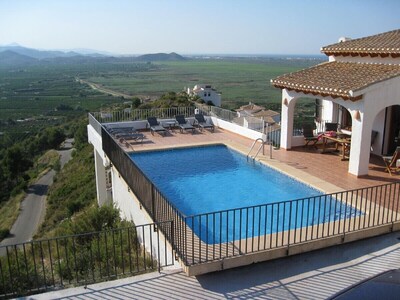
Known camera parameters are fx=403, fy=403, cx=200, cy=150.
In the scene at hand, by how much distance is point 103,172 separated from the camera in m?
19.1

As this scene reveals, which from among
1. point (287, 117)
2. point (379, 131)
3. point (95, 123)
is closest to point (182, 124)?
point (95, 123)

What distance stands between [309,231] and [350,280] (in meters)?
1.45

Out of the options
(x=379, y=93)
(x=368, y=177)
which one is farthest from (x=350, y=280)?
(x=379, y=93)

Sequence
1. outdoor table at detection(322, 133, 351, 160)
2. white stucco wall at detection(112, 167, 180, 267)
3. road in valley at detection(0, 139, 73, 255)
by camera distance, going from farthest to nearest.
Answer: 1. road in valley at detection(0, 139, 73, 255)
2. outdoor table at detection(322, 133, 351, 160)
3. white stucco wall at detection(112, 167, 180, 267)

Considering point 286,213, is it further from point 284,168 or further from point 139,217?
point 139,217

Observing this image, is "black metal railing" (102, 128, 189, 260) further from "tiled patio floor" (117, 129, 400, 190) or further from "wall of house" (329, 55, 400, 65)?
"wall of house" (329, 55, 400, 65)

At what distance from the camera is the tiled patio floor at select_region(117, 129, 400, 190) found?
36.5 feet

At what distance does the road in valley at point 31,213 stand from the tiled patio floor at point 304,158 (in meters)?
25.3

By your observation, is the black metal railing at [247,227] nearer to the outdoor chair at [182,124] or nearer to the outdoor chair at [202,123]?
the outdoor chair at [182,124]

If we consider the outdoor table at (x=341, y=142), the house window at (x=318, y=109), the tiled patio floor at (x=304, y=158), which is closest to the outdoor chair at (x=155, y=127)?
the tiled patio floor at (x=304, y=158)

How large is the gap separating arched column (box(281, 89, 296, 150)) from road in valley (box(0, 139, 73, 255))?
29414mm

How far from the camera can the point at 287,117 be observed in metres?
14.5

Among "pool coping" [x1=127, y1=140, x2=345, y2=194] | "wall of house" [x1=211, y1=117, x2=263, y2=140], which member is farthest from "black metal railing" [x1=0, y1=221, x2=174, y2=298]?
"wall of house" [x1=211, y1=117, x2=263, y2=140]

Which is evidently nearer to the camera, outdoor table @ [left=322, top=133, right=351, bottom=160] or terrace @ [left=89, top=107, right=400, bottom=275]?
terrace @ [left=89, top=107, right=400, bottom=275]
